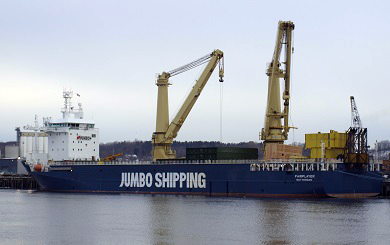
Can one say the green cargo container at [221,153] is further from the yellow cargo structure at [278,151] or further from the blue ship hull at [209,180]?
the yellow cargo structure at [278,151]

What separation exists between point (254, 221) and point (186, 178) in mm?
→ 23173

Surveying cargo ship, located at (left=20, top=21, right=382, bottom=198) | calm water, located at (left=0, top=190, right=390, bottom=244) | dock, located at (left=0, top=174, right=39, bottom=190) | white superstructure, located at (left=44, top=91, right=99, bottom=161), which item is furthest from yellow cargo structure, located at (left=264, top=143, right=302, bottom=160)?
dock, located at (left=0, top=174, right=39, bottom=190)

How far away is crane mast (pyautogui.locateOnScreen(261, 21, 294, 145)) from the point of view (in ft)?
219

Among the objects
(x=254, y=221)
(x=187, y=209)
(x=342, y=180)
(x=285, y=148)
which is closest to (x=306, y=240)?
(x=254, y=221)

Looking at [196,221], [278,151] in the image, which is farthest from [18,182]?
[196,221]

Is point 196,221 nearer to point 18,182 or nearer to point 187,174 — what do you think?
point 187,174

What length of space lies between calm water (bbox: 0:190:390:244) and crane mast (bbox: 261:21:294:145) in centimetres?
885

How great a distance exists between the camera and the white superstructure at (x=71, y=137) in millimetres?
78500

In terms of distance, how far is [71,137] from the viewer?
78.7 metres

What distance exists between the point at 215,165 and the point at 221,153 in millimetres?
1312

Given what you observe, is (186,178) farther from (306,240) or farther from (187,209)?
(306,240)

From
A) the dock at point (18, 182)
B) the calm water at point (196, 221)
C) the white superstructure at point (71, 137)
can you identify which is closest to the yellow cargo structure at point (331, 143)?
the calm water at point (196, 221)

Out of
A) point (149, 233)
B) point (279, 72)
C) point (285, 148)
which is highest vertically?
point (279, 72)

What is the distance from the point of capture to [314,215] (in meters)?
46.9
